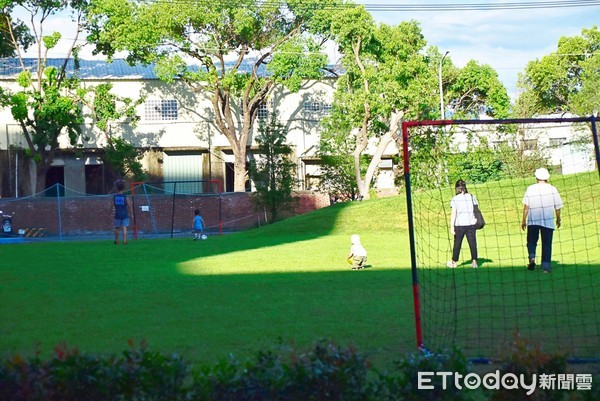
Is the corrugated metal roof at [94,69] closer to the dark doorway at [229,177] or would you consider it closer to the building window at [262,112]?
the building window at [262,112]

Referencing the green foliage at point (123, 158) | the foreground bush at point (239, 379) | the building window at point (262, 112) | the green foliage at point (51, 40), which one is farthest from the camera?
the building window at point (262, 112)

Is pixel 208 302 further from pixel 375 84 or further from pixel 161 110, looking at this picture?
pixel 161 110

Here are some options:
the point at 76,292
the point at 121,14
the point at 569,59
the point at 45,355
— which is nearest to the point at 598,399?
the point at 45,355

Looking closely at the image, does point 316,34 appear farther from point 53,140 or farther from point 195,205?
point 53,140

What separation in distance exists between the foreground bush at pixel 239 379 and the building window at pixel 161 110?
160 feet

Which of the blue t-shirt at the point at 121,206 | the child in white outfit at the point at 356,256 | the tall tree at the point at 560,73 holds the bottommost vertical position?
the child in white outfit at the point at 356,256

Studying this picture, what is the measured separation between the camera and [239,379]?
5.63m

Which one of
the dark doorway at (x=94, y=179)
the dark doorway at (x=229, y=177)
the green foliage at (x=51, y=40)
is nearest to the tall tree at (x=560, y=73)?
the dark doorway at (x=229, y=177)

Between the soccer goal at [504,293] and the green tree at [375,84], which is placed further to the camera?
the green tree at [375,84]

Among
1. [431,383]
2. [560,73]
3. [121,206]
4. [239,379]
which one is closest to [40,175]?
[121,206]

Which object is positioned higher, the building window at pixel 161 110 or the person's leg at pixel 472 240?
the building window at pixel 161 110

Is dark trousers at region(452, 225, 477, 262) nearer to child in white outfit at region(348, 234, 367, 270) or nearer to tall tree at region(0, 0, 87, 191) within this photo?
child in white outfit at region(348, 234, 367, 270)

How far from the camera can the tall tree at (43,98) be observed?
47312 mm

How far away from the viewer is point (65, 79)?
49.6 metres
